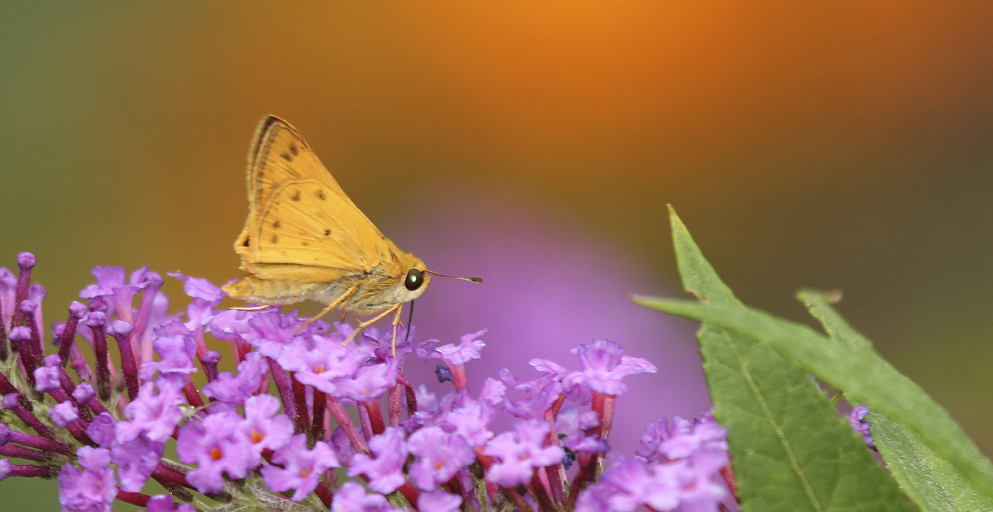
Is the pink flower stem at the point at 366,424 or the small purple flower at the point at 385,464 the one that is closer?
the small purple flower at the point at 385,464

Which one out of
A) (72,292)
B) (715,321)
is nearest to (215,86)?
(72,292)

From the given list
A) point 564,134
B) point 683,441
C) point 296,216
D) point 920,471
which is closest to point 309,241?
point 296,216

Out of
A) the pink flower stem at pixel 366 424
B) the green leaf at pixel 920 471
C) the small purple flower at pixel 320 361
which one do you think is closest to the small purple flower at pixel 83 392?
the small purple flower at pixel 320 361

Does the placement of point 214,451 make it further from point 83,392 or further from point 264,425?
point 83,392

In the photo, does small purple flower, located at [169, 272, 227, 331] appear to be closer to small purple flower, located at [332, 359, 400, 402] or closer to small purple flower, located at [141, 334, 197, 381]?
small purple flower, located at [141, 334, 197, 381]

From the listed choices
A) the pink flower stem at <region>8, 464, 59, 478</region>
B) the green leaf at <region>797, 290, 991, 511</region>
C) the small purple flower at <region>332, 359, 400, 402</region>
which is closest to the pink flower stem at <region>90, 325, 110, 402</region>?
the pink flower stem at <region>8, 464, 59, 478</region>

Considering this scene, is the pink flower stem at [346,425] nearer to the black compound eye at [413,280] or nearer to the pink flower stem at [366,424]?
the pink flower stem at [366,424]
